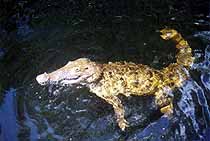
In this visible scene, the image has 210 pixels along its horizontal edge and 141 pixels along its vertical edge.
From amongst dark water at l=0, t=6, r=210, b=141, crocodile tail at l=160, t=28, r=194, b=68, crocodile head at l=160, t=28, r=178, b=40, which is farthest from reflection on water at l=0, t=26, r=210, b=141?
crocodile head at l=160, t=28, r=178, b=40

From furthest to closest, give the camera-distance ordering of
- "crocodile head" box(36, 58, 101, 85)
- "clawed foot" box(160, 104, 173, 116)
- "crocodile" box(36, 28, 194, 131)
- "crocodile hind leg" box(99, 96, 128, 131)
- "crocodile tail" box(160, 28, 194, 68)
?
"crocodile tail" box(160, 28, 194, 68) → "crocodile head" box(36, 58, 101, 85) → "crocodile" box(36, 28, 194, 131) → "clawed foot" box(160, 104, 173, 116) → "crocodile hind leg" box(99, 96, 128, 131)

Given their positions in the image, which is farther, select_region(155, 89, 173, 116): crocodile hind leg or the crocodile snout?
the crocodile snout

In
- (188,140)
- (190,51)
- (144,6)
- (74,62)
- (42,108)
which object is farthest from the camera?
(144,6)

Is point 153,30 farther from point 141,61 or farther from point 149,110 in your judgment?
point 149,110

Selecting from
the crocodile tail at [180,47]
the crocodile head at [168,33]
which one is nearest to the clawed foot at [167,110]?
the crocodile tail at [180,47]

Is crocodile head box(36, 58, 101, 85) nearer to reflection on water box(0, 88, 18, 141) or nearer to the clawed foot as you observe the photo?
reflection on water box(0, 88, 18, 141)

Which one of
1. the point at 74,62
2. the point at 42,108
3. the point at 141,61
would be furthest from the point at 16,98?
the point at 141,61
